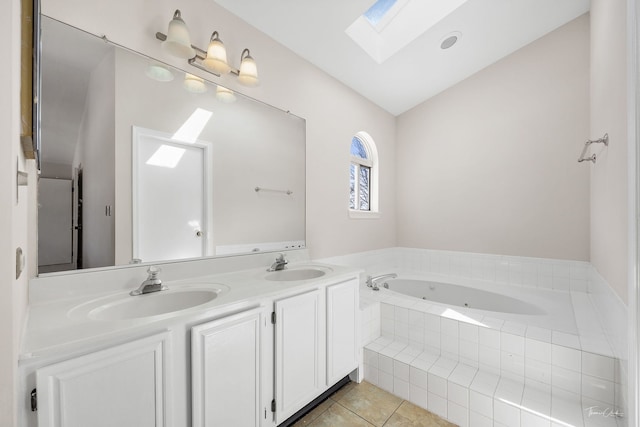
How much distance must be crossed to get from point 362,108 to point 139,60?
2242mm

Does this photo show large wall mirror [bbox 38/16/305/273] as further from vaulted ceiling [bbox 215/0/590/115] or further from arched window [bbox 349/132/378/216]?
arched window [bbox 349/132/378/216]

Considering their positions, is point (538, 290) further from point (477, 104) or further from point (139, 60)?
point (139, 60)

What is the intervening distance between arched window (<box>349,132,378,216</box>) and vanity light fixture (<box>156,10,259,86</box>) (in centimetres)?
151

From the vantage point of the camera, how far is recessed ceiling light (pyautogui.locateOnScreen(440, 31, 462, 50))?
2.40 m

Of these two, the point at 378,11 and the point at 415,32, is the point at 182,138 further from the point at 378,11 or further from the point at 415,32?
the point at 415,32

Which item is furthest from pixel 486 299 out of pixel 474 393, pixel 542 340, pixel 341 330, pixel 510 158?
pixel 341 330

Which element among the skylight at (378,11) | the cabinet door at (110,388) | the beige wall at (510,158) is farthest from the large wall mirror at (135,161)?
the beige wall at (510,158)

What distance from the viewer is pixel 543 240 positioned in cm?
260

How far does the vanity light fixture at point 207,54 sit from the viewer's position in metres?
1.40

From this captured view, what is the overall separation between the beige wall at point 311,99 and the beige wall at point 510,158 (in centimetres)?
52

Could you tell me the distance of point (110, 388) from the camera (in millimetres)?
806

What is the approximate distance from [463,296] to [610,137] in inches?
71.7

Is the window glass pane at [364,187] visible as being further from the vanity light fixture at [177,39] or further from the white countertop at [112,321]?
the vanity light fixture at [177,39]

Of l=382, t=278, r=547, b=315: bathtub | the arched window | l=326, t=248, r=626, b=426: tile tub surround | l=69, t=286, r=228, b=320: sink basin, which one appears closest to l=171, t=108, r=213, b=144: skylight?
l=69, t=286, r=228, b=320: sink basin
